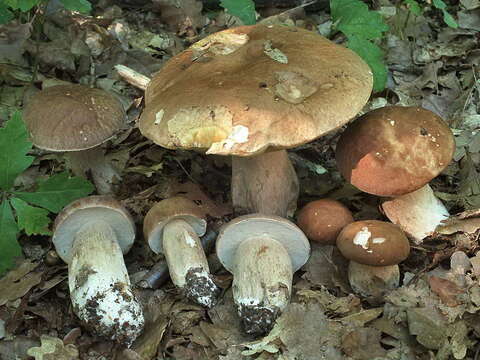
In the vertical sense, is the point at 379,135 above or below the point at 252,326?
above

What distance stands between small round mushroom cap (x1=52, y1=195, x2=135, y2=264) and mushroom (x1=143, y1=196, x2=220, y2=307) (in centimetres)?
17

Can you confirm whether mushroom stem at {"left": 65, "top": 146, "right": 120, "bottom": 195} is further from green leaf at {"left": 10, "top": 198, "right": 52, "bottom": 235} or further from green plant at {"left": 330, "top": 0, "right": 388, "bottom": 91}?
green plant at {"left": 330, "top": 0, "right": 388, "bottom": 91}

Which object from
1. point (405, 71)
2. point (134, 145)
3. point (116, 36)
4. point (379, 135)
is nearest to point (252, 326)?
point (379, 135)

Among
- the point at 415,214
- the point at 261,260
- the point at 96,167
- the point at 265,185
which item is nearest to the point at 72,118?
the point at 96,167

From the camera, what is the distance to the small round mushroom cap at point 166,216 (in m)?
3.21

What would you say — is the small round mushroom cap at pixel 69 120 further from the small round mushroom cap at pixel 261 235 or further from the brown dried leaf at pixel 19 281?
the small round mushroom cap at pixel 261 235

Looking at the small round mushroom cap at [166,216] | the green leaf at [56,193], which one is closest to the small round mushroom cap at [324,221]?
the small round mushroom cap at [166,216]

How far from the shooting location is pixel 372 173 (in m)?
3.11

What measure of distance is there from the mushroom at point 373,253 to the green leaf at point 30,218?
66.7 inches

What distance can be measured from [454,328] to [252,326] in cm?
107

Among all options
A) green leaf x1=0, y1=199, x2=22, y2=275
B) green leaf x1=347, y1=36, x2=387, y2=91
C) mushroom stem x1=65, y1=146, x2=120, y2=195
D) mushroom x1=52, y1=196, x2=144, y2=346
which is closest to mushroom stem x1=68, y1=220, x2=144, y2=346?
mushroom x1=52, y1=196, x2=144, y2=346

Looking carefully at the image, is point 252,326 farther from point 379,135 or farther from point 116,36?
point 116,36

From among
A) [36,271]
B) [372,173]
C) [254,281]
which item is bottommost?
[36,271]

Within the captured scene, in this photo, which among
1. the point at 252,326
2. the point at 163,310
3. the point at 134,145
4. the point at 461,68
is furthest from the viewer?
the point at 461,68
